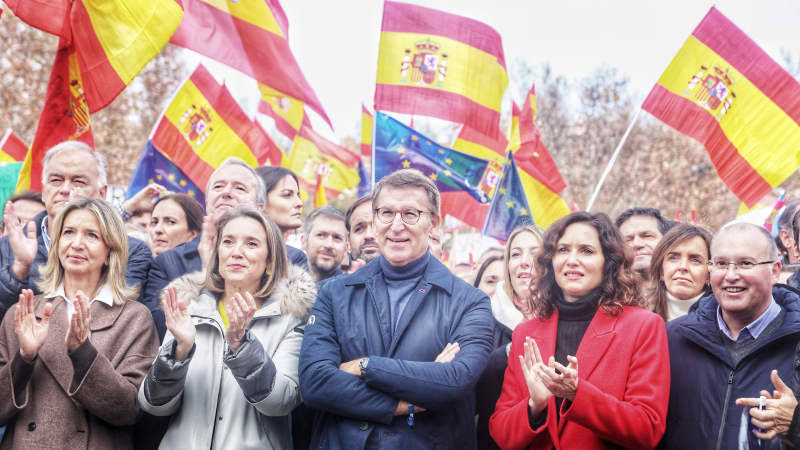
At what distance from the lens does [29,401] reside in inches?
130

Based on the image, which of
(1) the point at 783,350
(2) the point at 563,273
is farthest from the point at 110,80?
(1) the point at 783,350

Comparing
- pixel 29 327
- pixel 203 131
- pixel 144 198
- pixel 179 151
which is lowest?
pixel 29 327

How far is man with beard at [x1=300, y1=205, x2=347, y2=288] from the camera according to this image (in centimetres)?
554

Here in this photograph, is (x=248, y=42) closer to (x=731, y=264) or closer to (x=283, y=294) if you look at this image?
(x=283, y=294)

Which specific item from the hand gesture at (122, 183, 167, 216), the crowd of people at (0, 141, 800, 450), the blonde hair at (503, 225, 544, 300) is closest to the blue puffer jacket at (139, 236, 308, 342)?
the crowd of people at (0, 141, 800, 450)

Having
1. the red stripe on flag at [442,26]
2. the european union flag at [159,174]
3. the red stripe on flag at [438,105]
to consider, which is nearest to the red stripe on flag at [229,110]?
the european union flag at [159,174]

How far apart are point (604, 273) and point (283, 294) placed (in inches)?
68.5

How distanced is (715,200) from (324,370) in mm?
22608

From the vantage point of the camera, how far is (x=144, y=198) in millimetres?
5914

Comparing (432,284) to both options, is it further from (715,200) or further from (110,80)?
(715,200)

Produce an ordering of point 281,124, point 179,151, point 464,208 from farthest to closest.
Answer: point 281,124
point 464,208
point 179,151

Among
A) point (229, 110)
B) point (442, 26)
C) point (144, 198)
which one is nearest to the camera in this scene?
point (144, 198)

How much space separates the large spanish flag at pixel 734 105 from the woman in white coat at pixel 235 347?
5.17 metres

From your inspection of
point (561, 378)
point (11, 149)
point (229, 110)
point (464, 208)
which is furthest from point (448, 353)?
point (11, 149)
